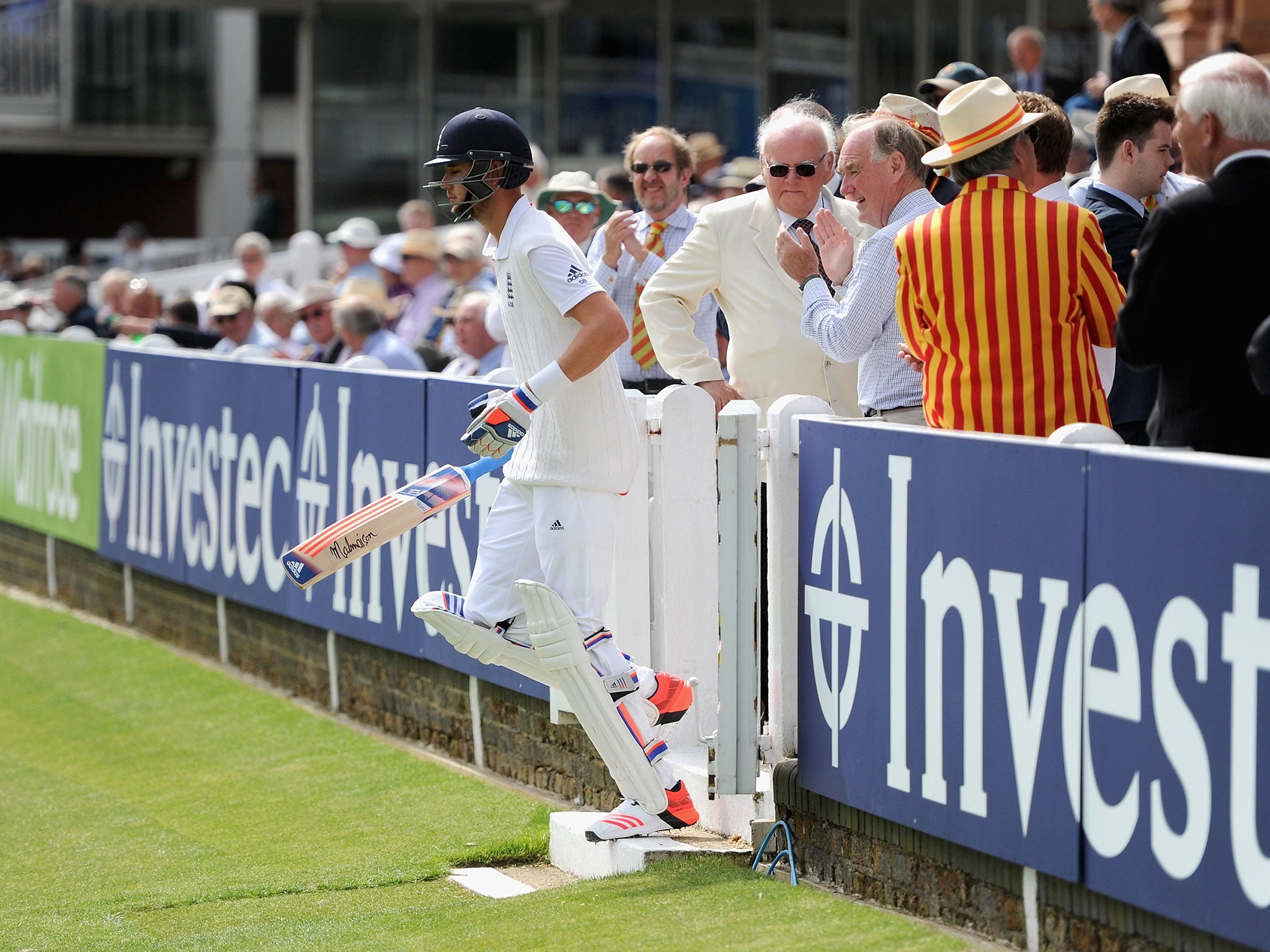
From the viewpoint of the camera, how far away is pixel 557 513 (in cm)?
554

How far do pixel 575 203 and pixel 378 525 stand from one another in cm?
317

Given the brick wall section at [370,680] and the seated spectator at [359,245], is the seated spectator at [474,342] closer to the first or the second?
the brick wall section at [370,680]

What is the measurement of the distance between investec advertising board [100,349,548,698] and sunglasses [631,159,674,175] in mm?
1165

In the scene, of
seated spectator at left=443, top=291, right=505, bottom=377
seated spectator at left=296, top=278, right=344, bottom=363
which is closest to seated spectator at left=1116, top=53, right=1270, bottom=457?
seated spectator at left=443, top=291, right=505, bottom=377

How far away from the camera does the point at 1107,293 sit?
482cm

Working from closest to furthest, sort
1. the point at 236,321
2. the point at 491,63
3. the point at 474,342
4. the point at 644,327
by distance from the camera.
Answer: the point at 644,327 → the point at 474,342 → the point at 236,321 → the point at 491,63

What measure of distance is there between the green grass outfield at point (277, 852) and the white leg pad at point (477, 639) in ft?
2.24

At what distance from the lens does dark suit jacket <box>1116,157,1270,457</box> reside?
3992mm

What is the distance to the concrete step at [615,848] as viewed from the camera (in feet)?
18.3

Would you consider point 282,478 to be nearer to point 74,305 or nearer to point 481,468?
point 481,468

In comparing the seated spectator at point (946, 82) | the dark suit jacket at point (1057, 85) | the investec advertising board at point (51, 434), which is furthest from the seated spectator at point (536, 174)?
the dark suit jacket at point (1057, 85)

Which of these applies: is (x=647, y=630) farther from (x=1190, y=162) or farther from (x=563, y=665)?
(x=1190, y=162)

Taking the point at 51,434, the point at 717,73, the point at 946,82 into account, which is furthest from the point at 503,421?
the point at 717,73

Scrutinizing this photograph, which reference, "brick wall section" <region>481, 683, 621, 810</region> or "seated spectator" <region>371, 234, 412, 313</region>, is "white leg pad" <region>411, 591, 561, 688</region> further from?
"seated spectator" <region>371, 234, 412, 313</region>
